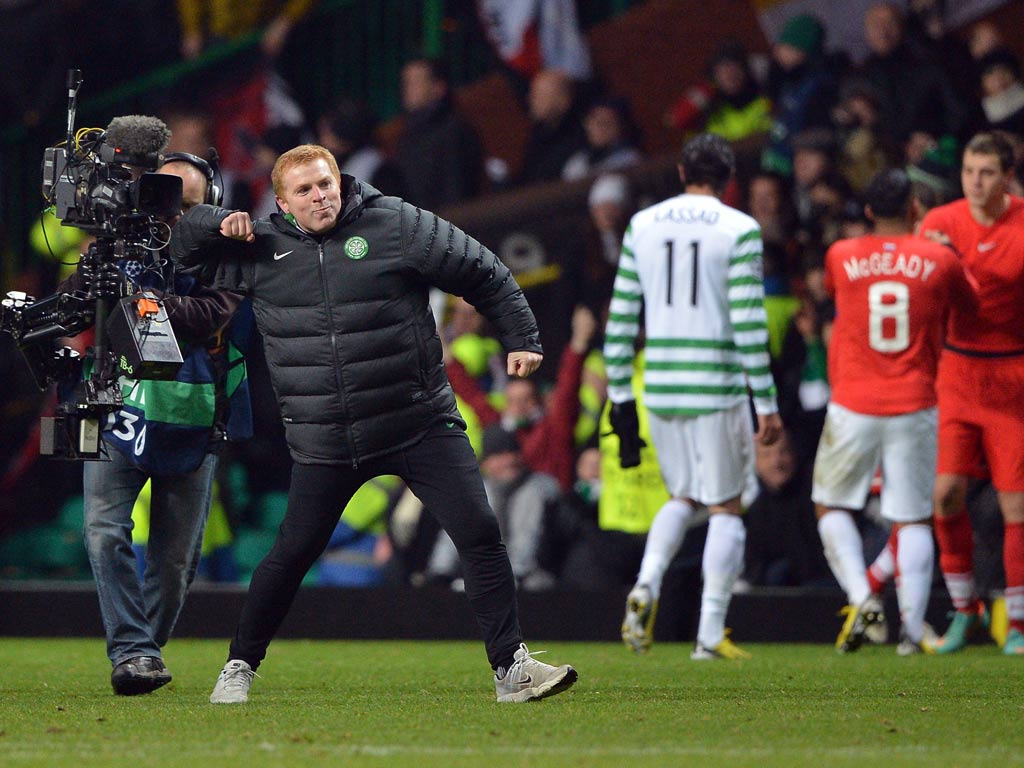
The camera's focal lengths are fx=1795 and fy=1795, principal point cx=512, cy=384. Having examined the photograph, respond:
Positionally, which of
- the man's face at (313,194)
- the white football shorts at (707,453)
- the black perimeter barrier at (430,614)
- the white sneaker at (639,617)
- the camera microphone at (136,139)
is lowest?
the black perimeter barrier at (430,614)

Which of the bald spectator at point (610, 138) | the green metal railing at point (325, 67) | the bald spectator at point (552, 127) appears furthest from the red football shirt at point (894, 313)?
the green metal railing at point (325, 67)

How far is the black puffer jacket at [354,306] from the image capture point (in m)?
5.49

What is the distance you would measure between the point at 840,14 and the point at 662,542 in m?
5.10

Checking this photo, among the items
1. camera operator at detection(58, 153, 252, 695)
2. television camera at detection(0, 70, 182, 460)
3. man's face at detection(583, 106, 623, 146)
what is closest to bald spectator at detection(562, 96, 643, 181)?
man's face at detection(583, 106, 623, 146)

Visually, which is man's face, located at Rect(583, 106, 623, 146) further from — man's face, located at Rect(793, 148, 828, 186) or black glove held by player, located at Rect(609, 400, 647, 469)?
black glove held by player, located at Rect(609, 400, 647, 469)

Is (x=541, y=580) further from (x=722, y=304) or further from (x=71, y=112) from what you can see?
(x=71, y=112)

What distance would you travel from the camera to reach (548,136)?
1234 cm

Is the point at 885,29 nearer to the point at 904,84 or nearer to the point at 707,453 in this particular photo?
the point at 904,84

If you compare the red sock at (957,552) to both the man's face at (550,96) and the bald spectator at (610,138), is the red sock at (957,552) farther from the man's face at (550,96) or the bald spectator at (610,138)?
the man's face at (550,96)

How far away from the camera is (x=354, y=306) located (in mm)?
5484

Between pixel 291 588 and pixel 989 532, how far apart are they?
4554 millimetres

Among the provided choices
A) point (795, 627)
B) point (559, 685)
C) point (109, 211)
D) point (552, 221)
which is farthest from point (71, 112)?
point (552, 221)

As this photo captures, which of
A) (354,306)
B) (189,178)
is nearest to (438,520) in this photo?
(354,306)

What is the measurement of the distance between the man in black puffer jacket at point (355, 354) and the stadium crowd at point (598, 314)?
2558mm
